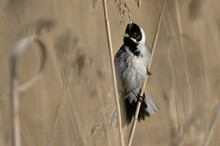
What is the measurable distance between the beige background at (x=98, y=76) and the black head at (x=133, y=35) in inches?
4.6

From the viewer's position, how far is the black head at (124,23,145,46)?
2424 millimetres

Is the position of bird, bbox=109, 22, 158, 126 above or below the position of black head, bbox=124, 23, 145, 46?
below

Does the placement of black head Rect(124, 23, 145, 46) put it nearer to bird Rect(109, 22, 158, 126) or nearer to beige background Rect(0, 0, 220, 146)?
bird Rect(109, 22, 158, 126)

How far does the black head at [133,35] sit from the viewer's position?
7.95 feet

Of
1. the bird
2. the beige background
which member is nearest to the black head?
the bird

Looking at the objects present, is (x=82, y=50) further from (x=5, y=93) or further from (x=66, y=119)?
(x=66, y=119)

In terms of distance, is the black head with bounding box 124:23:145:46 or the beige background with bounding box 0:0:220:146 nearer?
the beige background with bounding box 0:0:220:146

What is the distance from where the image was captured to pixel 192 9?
2420 millimetres

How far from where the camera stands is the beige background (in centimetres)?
200

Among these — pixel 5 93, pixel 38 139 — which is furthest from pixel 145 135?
pixel 5 93

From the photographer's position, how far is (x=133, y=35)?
2.44 m

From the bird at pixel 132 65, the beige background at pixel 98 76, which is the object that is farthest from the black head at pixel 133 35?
the beige background at pixel 98 76

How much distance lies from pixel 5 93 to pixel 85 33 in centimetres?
92

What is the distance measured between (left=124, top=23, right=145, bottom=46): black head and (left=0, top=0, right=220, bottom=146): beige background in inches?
4.6
